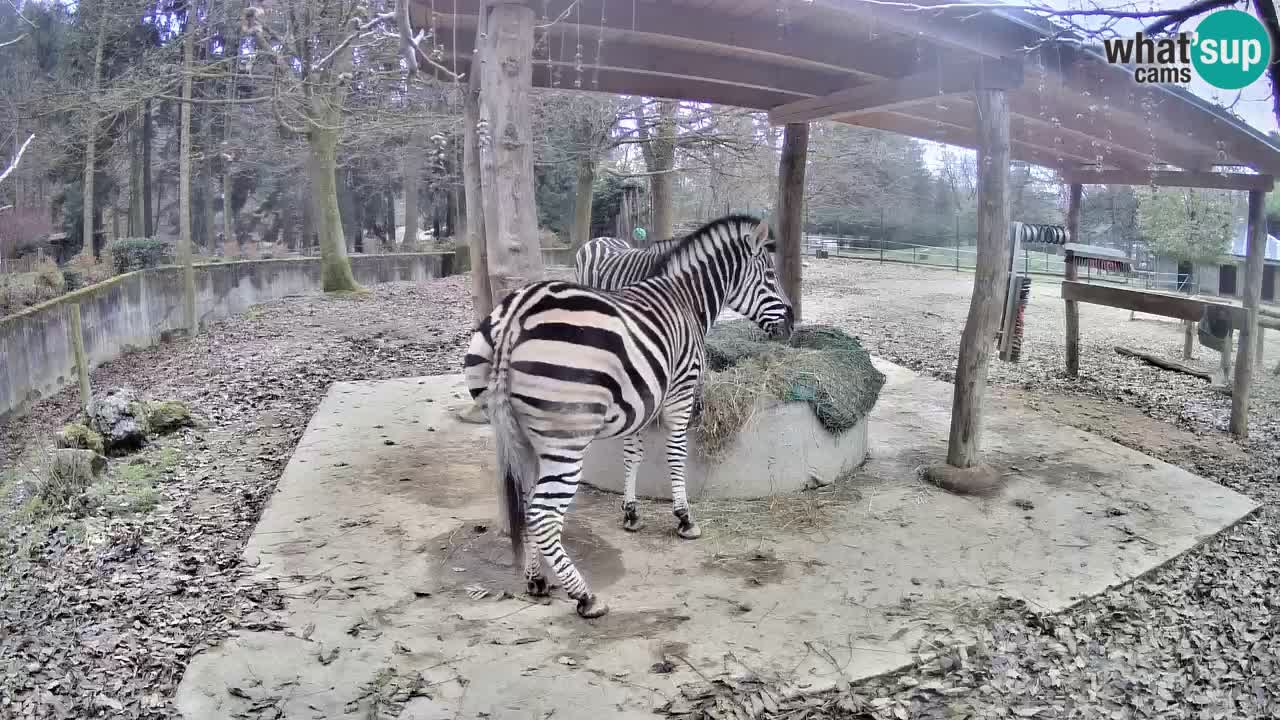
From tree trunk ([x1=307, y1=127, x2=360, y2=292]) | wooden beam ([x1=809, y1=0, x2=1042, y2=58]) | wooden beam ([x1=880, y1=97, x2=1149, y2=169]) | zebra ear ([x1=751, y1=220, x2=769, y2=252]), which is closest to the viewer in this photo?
wooden beam ([x1=809, y1=0, x2=1042, y2=58])

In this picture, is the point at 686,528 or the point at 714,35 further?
the point at 714,35

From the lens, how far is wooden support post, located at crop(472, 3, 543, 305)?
4371mm

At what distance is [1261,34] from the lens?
4.64 m

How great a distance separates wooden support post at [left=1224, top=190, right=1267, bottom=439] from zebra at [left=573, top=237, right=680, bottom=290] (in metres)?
5.60

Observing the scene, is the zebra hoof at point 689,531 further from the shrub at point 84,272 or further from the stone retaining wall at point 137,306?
the shrub at point 84,272

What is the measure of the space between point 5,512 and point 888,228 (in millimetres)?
Result: 23371

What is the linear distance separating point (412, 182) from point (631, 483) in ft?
70.2

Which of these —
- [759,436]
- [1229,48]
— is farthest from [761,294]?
[1229,48]

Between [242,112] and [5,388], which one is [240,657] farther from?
[242,112]

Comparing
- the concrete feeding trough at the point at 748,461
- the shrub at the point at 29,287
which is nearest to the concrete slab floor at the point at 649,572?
the concrete feeding trough at the point at 748,461

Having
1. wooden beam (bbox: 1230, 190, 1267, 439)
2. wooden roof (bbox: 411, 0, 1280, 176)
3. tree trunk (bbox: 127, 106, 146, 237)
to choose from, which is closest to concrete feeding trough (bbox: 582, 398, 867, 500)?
wooden roof (bbox: 411, 0, 1280, 176)

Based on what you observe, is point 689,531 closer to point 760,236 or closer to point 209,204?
point 760,236

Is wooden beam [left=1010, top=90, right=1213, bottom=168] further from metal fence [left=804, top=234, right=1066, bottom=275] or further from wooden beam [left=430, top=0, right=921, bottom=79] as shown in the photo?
metal fence [left=804, top=234, right=1066, bottom=275]

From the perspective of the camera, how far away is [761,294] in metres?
5.61
